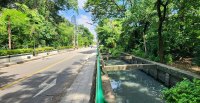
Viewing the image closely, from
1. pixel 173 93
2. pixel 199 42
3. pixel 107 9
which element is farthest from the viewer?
pixel 107 9

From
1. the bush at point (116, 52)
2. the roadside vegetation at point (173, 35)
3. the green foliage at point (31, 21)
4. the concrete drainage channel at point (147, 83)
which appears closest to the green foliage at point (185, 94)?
the roadside vegetation at point (173, 35)

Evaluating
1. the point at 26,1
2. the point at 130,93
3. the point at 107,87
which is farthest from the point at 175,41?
the point at 26,1

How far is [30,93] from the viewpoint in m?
9.98

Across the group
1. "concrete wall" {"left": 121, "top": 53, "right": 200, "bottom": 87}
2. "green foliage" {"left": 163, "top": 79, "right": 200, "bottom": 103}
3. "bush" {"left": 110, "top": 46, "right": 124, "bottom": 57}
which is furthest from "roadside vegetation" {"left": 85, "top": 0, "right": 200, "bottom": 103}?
"bush" {"left": 110, "top": 46, "right": 124, "bottom": 57}

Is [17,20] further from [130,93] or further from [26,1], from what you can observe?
[130,93]

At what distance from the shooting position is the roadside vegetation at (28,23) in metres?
29.7

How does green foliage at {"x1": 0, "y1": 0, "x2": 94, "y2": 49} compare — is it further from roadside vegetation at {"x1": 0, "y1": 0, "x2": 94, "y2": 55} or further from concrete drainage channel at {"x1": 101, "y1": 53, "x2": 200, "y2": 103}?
concrete drainage channel at {"x1": 101, "y1": 53, "x2": 200, "y2": 103}

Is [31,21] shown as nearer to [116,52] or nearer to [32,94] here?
[116,52]

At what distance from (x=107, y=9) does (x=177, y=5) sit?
68.4ft

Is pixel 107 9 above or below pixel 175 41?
above

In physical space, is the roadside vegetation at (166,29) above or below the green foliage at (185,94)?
above

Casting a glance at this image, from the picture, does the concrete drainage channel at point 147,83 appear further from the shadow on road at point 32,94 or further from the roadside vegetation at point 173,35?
the shadow on road at point 32,94

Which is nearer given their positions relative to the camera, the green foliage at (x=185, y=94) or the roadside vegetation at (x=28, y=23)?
the green foliage at (x=185, y=94)

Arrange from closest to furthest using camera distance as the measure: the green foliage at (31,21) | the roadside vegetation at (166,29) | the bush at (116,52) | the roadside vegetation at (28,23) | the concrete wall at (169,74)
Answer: the concrete wall at (169,74), the roadside vegetation at (166,29), the roadside vegetation at (28,23), the green foliage at (31,21), the bush at (116,52)
